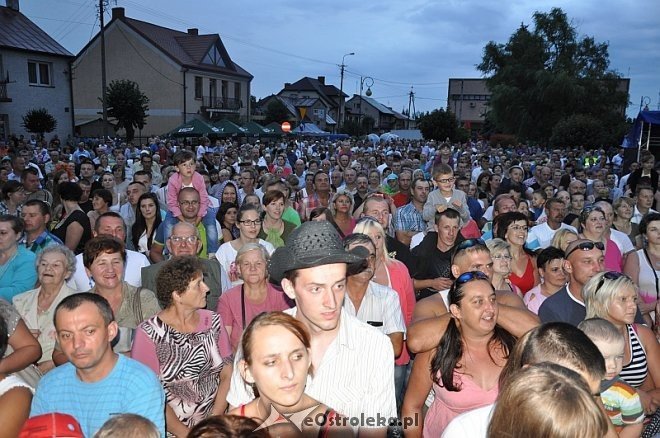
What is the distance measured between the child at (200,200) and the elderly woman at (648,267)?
181 inches

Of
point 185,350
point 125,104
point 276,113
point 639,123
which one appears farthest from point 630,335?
point 276,113

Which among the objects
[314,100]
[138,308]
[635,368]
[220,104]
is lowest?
[635,368]

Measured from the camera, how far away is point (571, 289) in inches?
160

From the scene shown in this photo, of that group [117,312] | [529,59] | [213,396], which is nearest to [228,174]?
[117,312]

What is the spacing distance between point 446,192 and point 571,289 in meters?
Result: 2.89

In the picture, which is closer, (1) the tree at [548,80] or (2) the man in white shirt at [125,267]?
(2) the man in white shirt at [125,267]

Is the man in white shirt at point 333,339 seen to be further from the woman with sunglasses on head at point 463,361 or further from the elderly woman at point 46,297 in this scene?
the elderly woman at point 46,297

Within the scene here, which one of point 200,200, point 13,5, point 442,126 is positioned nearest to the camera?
point 200,200

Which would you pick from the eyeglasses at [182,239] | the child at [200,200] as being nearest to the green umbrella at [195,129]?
the child at [200,200]

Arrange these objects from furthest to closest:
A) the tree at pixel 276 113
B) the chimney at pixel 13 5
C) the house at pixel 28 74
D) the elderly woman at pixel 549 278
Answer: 1. the tree at pixel 276 113
2. the chimney at pixel 13 5
3. the house at pixel 28 74
4. the elderly woman at pixel 549 278

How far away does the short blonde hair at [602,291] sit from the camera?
3.39 metres

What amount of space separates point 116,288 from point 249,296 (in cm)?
102

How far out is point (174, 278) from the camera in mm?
3449

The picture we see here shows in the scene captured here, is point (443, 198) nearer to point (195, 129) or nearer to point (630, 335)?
point (630, 335)
